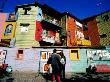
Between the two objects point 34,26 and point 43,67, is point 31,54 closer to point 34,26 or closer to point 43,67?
point 43,67

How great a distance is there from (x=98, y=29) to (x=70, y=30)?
268 inches

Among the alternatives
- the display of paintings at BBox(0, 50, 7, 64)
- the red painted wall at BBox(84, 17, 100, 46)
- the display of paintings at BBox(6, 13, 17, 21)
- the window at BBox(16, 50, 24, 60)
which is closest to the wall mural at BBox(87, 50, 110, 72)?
the window at BBox(16, 50, 24, 60)

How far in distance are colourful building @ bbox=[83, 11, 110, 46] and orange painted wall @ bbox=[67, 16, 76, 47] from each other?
4.20 m

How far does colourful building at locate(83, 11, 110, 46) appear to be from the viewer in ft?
125

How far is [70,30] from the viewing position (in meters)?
39.1

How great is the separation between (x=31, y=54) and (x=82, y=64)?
8692 mm

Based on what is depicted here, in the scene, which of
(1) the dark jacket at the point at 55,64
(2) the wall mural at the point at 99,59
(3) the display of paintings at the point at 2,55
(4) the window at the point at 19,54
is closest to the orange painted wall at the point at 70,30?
(2) the wall mural at the point at 99,59

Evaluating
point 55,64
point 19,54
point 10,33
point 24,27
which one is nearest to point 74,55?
point 19,54

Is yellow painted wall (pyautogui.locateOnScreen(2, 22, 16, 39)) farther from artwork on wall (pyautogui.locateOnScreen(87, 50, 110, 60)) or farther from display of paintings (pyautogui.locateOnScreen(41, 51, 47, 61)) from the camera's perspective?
artwork on wall (pyautogui.locateOnScreen(87, 50, 110, 60))

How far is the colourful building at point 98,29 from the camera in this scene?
3825cm

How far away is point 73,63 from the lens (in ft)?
88.3

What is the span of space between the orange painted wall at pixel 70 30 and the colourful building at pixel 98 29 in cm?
420

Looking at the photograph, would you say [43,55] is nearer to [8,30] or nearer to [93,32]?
[8,30]

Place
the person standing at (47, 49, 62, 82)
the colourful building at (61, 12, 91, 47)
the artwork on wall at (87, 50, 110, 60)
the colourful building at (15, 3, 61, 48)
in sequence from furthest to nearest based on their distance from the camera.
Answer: the colourful building at (61, 12, 91, 47) < the colourful building at (15, 3, 61, 48) < the artwork on wall at (87, 50, 110, 60) < the person standing at (47, 49, 62, 82)
